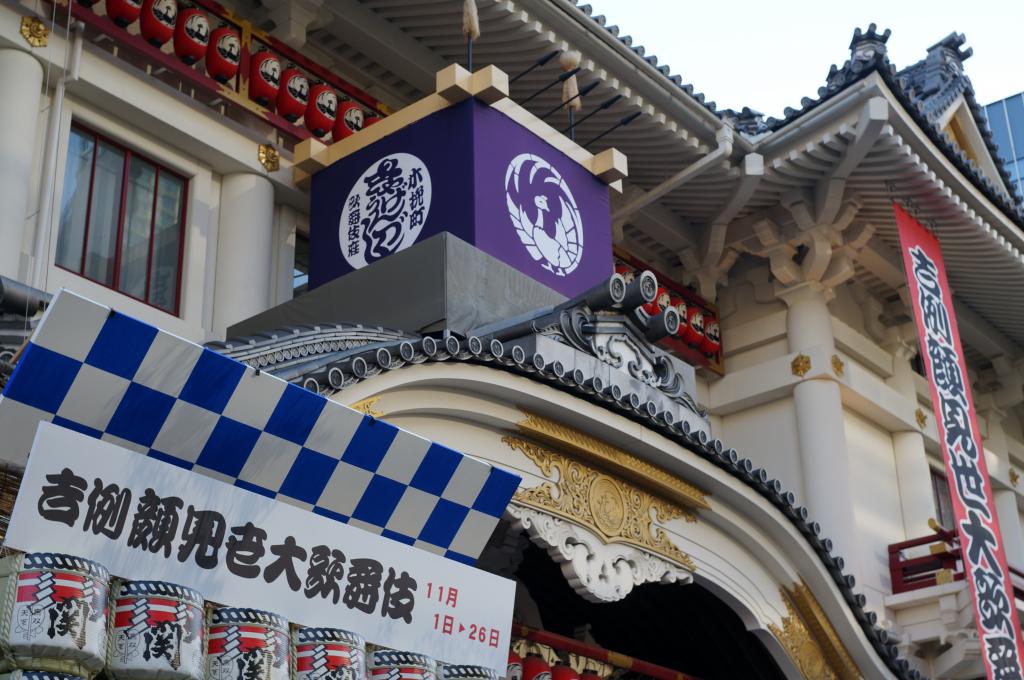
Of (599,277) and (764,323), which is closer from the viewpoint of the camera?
(599,277)

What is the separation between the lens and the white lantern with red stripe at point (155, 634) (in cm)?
503

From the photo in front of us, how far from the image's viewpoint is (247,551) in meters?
5.74

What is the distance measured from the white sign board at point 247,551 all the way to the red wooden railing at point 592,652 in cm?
213

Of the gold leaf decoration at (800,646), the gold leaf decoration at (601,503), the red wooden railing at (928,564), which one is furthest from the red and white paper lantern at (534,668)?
the red wooden railing at (928,564)

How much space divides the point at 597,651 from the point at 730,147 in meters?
6.28

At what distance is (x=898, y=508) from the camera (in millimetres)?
15789

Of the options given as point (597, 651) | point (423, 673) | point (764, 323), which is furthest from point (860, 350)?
point (423, 673)

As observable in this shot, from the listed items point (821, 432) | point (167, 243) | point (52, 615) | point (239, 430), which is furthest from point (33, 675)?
point (821, 432)

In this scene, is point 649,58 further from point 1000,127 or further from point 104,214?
point 1000,127

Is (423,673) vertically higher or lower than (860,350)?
lower

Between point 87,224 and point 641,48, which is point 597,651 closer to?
point 87,224

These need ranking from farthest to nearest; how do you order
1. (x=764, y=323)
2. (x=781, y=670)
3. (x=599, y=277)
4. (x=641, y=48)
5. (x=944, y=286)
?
(x=764, y=323)
(x=944, y=286)
(x=641, y=48)
(x=599, y=277)
(x=781, y=670)

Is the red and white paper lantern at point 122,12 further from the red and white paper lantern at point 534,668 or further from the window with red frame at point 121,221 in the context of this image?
the red and white paper lantern at point 534,668

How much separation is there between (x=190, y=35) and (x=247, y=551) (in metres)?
6.38
